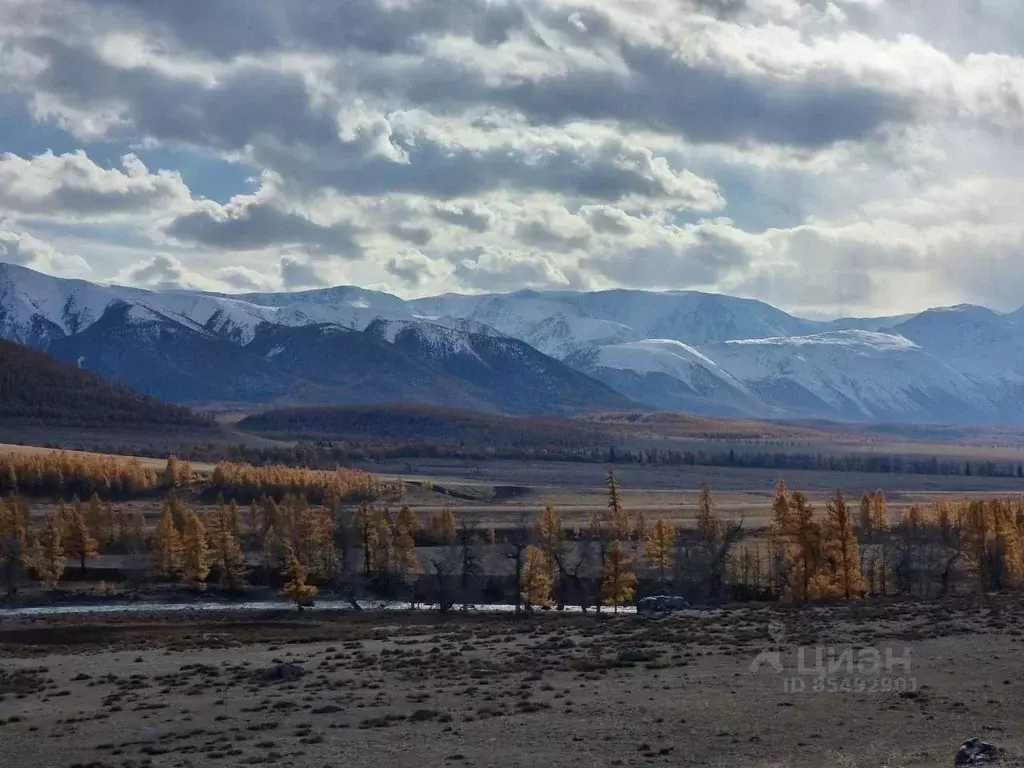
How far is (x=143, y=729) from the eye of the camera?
3928cm

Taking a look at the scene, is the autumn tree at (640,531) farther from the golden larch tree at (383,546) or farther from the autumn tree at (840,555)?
the autumn tree at (840,555)

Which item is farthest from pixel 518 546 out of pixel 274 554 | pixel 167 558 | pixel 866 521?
pixel 866 521

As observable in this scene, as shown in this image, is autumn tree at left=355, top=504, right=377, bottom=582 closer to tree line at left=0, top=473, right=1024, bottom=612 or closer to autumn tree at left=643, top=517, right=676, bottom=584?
tree line at left=0, top=473, right=1024, bottom=612

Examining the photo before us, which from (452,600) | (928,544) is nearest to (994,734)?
(452,600)

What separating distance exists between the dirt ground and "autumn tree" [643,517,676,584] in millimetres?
41156

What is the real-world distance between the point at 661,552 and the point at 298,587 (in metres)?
31.9

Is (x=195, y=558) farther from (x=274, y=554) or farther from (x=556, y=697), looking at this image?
(x=556, y=697)

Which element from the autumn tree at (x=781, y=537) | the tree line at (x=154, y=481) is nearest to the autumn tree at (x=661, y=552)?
the autumn tree at (x=781, y=537)

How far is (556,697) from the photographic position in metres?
41.7

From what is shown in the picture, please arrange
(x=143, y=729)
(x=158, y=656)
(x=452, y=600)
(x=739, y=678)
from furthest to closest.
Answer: (x=452, y=600)
(x=158, y=656)
(x=739, y=678)
(x=143, y=729)

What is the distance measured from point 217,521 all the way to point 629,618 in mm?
60534

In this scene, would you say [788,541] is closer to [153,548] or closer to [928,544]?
[928,544]

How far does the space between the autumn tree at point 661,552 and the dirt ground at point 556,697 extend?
4116 centimetres

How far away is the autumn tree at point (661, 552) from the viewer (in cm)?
10712
